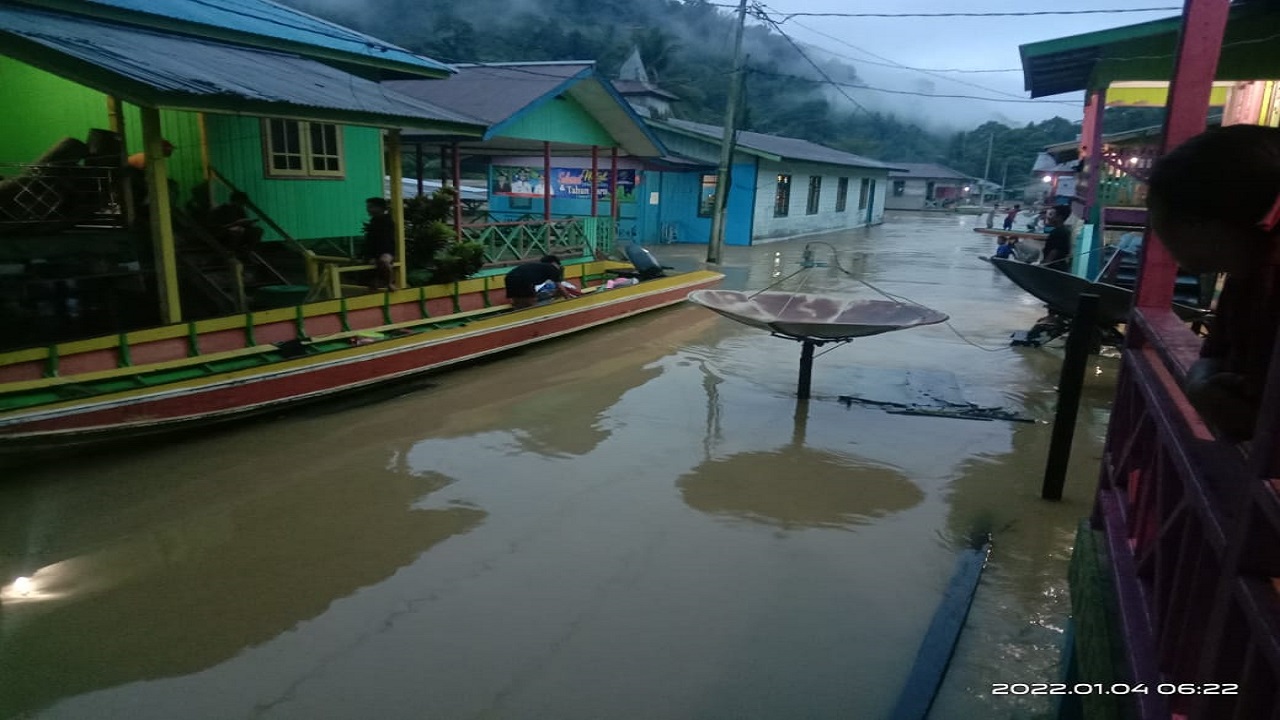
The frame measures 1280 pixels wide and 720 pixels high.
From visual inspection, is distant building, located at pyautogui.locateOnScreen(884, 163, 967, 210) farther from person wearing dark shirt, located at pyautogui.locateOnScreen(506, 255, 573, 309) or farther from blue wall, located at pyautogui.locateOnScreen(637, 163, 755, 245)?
person wearing dark shirt, located at pyautogui.locateOnScreen(506, 255, 573, 309)

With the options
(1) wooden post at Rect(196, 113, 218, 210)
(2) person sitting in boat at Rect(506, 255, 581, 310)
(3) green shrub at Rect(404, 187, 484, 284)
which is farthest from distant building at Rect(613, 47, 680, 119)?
(1) wooden post at Rect(196, 113, 218, 210)

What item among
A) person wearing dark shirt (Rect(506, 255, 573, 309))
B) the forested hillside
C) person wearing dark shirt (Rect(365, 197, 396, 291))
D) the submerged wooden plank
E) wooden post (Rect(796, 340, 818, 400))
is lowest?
the submerged wooden plank

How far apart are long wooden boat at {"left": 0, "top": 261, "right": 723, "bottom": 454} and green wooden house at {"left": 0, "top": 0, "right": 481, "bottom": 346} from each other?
62 cm

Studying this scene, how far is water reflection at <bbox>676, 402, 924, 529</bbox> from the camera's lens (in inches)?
225

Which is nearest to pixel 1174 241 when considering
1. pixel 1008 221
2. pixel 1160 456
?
pixel 1160 456

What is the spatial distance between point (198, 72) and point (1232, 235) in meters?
8.16

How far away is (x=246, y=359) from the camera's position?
7309 mm

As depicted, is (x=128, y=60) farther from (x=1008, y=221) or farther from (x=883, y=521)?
(x=1008, y=221)

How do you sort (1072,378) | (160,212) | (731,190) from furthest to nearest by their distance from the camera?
(731,190), (160,212), (1072,378)

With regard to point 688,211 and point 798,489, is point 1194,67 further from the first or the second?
point 688,211

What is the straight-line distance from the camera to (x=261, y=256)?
10062mm

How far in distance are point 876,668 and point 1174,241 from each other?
9.16 ft

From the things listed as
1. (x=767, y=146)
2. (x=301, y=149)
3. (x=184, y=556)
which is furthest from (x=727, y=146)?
(x=184, y=556)

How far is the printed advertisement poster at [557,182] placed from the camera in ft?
66.0
